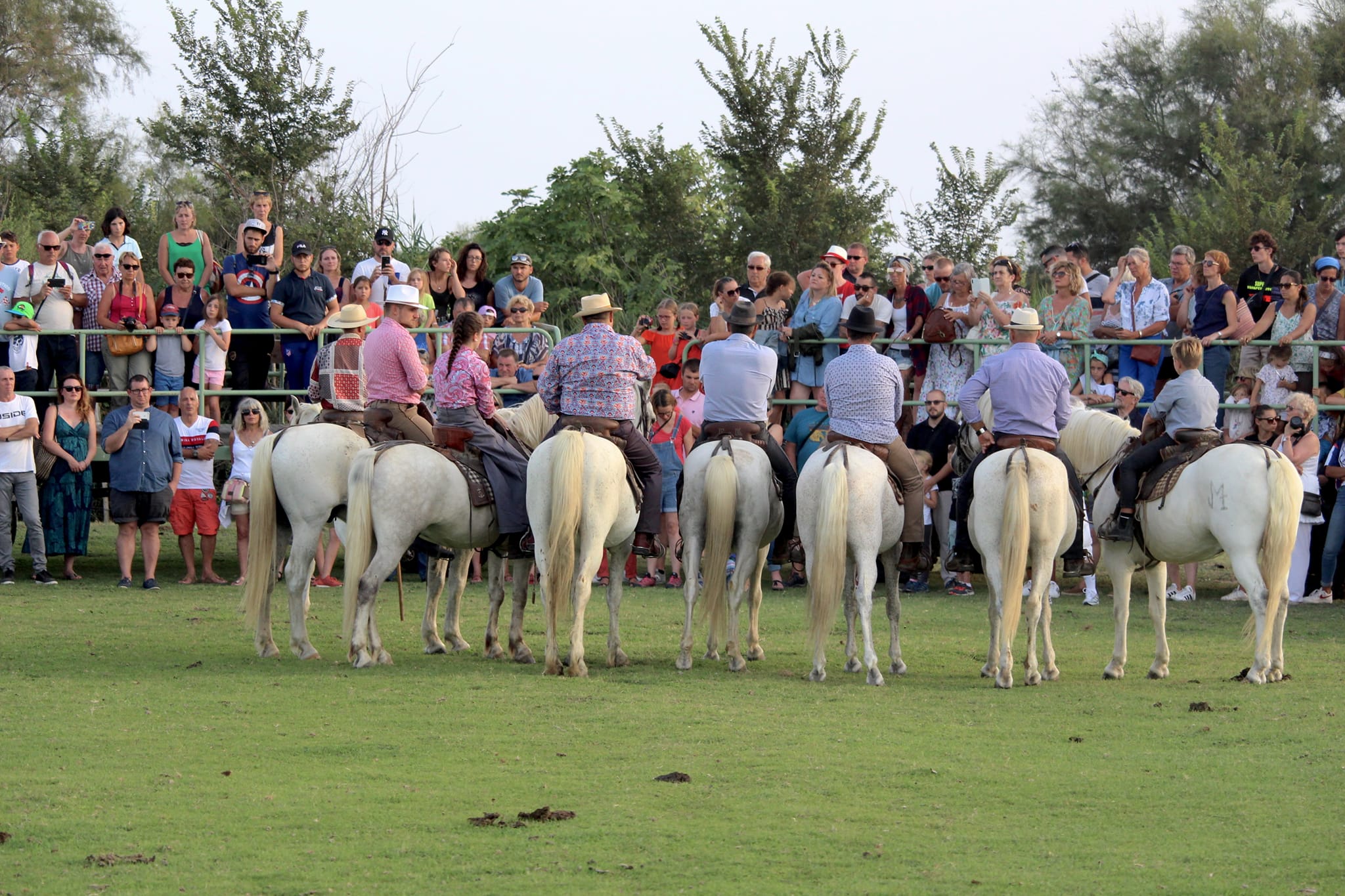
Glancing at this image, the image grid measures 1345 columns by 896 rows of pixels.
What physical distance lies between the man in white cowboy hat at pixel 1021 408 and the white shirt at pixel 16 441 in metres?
10.5

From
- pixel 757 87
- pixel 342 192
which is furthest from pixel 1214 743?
pixel 342 192

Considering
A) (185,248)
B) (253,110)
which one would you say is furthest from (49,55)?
(185,248)

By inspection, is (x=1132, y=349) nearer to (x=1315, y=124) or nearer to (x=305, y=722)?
(x=305, y=722)

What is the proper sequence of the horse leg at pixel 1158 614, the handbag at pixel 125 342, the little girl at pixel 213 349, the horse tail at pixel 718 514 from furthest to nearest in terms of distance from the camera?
the handbag at pixel 125 342 → the little girl at pixel 213 349 → the horse leg at pixel 1158 614 → the horse tail at pixel 718 514

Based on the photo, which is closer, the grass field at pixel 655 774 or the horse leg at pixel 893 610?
the grass field at pixel 655 774

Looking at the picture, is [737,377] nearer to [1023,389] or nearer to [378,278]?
[1023,389]

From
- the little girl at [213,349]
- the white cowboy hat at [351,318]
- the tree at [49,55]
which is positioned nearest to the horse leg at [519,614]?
the white cowboy hat at [351,318]

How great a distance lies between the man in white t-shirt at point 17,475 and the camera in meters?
16.4

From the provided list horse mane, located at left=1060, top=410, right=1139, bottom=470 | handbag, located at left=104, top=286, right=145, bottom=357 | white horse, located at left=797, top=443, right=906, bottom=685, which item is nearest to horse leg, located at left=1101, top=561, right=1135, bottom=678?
horse mane, located at left=1060, top=410, right=1139, bottom=470

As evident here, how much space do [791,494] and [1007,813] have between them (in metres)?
4.99

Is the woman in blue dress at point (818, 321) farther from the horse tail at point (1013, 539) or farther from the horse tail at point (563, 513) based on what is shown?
the horse tail at point (563, 513)

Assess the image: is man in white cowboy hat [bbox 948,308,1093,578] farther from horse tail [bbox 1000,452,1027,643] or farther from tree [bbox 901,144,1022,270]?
tree [bbox 901,144,1022,270]

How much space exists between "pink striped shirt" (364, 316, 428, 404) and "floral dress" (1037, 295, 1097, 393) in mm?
7667

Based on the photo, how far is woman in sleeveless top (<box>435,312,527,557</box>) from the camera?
456 inches
